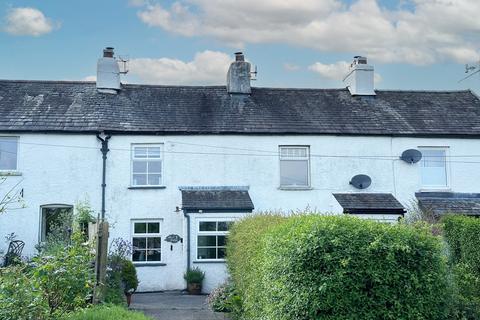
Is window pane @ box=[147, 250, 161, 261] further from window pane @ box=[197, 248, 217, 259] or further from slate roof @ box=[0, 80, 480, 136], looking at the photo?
slate roof @ box=[0, 80, 480, 136]

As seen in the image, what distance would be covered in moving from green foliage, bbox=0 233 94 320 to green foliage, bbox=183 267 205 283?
8275 mm

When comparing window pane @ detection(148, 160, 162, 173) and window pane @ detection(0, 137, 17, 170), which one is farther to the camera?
window pane @ detection(148, 160, 162, 173)

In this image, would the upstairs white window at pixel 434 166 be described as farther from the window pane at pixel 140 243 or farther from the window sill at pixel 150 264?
the window pane at pixel 140 243

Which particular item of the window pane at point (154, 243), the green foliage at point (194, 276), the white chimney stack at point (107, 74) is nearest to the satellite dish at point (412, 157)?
the green foliage at point (194, 276)

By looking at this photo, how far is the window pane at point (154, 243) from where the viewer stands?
59.4 feet

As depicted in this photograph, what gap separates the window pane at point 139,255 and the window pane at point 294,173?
5.82 m

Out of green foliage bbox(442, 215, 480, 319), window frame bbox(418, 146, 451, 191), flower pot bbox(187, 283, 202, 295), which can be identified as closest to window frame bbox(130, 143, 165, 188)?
flower pot bbox(187, 283, 202, 295)

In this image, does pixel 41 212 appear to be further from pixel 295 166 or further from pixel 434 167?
pixel 434 167

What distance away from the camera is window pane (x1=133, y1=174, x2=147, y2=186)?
61.0 feet

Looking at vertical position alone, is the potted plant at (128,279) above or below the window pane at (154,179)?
below

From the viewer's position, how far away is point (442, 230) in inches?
443

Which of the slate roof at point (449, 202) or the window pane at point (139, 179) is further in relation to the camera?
the window pane at point (139, 179)

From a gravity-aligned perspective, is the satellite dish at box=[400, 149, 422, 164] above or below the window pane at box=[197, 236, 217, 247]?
above

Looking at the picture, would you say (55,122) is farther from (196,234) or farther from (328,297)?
(328,297)
